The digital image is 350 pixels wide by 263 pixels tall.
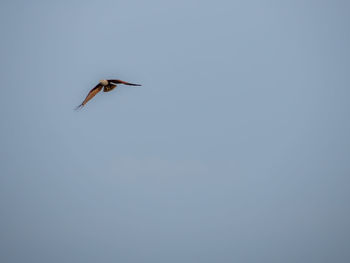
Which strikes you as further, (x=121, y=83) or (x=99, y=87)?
(x=99, y=87)

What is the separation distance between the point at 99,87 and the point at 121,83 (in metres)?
3.33

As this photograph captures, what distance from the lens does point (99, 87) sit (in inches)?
1444

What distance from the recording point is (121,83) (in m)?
34.0
